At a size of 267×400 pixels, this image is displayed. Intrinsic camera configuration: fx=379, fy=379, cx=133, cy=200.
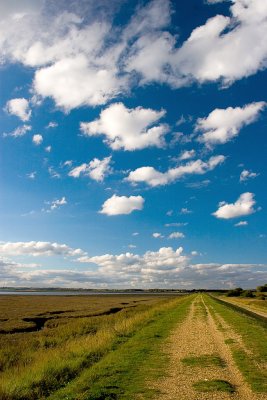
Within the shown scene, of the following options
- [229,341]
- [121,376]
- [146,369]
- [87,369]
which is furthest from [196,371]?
[229,341]

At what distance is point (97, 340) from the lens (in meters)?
22.6

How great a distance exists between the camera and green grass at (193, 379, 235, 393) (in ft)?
37.2

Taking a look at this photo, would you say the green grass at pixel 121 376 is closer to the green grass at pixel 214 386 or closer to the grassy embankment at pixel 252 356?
the green grass at pixel 214 386

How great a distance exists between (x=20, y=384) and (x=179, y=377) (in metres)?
5.46

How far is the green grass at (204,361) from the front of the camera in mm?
15205

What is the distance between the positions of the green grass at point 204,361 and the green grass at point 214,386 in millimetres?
2673

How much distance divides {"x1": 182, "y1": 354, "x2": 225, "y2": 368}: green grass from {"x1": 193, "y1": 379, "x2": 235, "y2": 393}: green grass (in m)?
2.67

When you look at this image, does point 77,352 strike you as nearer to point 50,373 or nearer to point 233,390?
point 50,373

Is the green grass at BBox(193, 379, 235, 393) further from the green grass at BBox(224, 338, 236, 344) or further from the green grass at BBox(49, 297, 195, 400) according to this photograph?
the green grass at BBox(224, 338, 236, 344)

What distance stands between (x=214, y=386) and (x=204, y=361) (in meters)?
4.27

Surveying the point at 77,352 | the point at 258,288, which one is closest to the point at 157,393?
the point at 77,352

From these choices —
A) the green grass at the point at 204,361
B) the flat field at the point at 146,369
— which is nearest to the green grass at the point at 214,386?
→ the flat field at the point at 146,369

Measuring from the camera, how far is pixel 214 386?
38.6 ft

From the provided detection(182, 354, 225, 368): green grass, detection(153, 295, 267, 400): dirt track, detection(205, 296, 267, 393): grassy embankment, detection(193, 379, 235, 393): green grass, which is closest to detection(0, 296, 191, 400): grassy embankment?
detection(153, 295, 267, 400): dirt track
